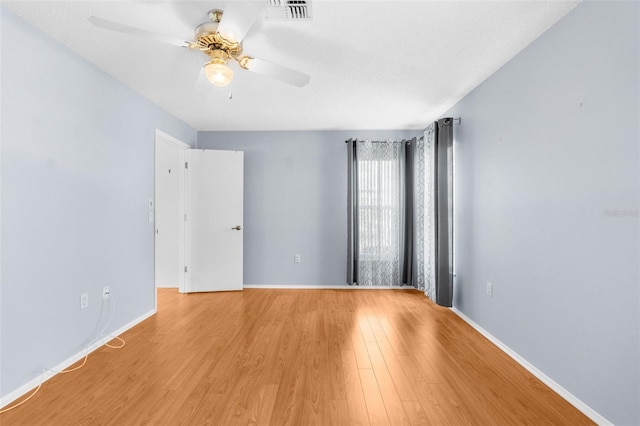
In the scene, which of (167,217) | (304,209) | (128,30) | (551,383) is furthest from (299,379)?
(167,217)

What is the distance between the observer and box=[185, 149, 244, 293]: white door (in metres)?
4.12

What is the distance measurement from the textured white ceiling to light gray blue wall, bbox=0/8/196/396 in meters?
0.25

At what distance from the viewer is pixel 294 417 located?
163cm

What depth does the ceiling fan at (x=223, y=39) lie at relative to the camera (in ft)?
4.81

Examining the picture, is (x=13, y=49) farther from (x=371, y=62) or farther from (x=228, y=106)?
(x=371, y=62)

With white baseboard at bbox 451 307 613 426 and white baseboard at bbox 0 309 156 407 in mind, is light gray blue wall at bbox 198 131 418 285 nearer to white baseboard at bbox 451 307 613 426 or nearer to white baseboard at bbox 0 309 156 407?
white baseboard at bbox 0 309 156 407

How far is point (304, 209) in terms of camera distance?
14.5 feet

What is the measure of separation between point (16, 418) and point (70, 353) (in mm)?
624

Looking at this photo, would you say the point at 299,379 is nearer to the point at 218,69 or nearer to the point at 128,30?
the point at 218,69

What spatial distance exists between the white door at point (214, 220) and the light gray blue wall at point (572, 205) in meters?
3.16

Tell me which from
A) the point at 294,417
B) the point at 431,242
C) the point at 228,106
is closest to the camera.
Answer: the point at 294,417

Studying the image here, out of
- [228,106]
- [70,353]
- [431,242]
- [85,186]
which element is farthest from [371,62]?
[70,353]

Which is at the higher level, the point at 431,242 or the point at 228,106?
the point at 228,106

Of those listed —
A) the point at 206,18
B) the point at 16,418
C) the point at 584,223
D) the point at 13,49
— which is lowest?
the point at 16,418
